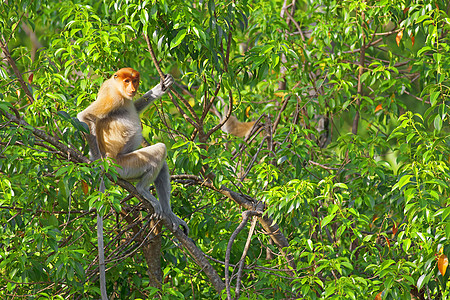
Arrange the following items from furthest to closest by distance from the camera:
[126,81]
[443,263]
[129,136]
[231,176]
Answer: [129,136], [126,81], [231,176], [443,263]

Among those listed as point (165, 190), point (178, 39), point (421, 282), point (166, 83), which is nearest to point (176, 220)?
point (165, 190)

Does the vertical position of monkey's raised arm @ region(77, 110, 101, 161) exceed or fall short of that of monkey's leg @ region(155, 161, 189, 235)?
it exceeds it

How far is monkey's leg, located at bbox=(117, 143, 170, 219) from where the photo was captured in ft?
12.3

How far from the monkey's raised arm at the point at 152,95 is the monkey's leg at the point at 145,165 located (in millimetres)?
319

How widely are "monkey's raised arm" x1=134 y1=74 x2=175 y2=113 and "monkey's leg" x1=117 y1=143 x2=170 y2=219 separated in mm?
319

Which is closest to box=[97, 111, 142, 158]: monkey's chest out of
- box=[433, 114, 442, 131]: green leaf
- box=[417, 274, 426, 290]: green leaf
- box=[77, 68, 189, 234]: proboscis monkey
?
box=[77, 68, 189, 234]: proboscis monkey

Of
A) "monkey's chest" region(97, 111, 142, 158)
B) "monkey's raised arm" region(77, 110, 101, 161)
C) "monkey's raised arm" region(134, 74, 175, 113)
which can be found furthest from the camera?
"monkey's chest" region(97, 111, 142, 158)

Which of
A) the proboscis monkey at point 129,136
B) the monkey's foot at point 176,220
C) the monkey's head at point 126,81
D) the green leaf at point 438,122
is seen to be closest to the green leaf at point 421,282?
the green leaf at point 438,122

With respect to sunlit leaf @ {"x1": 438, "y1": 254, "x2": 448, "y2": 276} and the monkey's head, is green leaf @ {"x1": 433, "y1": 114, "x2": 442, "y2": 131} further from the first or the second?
the monkey's head

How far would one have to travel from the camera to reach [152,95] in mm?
3812

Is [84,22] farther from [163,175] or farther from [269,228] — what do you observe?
[269,228]

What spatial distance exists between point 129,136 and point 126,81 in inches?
16.7

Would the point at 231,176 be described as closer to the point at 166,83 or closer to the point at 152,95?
the point at 166,83

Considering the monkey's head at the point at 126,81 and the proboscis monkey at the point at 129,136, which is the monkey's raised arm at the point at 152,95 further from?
the monkey's head at the point at 126,81
